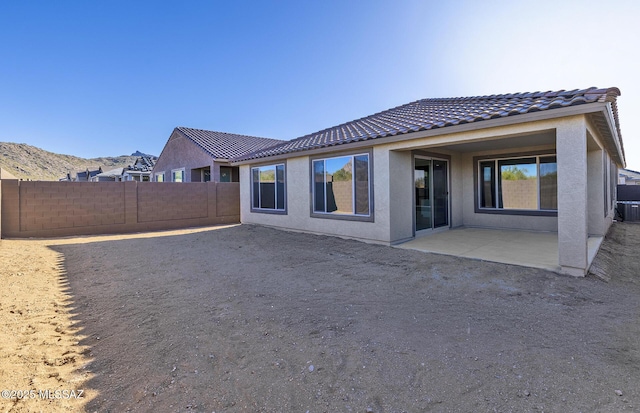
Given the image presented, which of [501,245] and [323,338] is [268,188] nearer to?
[501,245]

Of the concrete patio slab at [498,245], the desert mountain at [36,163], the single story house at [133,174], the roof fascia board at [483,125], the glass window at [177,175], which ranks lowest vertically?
the concrete patio slab at [498,245]

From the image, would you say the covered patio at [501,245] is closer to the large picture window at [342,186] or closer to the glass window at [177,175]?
the large picture window at [342,186]

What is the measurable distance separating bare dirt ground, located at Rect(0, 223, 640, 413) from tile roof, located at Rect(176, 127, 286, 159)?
40.0ft

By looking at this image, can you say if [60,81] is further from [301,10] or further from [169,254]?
[169,254]

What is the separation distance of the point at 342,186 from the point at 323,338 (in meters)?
6.06

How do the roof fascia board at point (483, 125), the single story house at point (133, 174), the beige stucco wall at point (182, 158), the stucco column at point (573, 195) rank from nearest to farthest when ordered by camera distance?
the roof fascia board at point (483, 125) → the stucco column at point (573, 195) → the beige stucco wall at point (182, 158) → the single story house at point (133, 174)

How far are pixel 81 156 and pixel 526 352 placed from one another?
8245cm

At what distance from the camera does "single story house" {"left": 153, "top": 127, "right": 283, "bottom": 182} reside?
56.7 feet

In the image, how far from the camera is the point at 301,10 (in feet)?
36.9

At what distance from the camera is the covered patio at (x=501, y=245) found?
6207mm

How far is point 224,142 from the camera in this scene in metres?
20.1

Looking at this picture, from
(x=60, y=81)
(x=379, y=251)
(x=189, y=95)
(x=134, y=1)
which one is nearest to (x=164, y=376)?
(x=379, y=251)

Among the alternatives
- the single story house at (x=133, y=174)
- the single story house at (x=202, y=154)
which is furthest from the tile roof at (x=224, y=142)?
the single story house at (x=133, y=174)

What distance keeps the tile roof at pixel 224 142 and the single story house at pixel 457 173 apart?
6.11m
